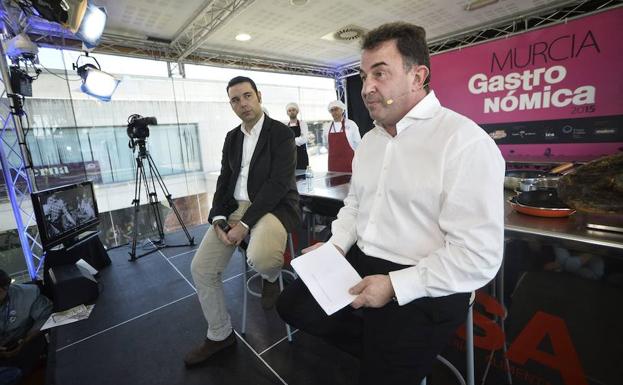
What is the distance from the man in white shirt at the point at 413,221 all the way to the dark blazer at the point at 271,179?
0.67 meters

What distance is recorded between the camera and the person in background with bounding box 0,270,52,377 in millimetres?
1857

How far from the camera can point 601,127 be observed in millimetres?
3289

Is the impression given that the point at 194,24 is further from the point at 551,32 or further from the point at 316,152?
the point at 551,32

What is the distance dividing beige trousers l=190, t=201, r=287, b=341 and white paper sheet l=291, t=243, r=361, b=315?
0.50 meters

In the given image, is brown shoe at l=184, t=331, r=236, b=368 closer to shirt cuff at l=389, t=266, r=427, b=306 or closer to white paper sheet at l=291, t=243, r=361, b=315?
white paper sheet at l=291, t=243, r=361, b=315

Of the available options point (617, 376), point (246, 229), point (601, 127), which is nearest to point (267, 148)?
point (246, 229)

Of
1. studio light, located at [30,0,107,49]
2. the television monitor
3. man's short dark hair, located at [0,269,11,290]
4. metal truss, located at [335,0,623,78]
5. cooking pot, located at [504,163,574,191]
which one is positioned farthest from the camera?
metal truss, located at [335,0,623,78]

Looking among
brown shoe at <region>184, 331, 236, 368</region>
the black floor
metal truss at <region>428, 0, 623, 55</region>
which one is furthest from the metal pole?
metal truss at <region>428, 0, 623, 55</region>

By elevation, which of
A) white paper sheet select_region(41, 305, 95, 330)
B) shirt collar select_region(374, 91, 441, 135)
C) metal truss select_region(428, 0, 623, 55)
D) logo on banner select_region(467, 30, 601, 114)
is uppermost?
metal truss select_region(428, 0, 623, 55)

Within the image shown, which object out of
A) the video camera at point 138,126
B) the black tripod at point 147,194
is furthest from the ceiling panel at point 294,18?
the black tripod at point 147,194

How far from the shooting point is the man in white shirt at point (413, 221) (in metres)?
0.83

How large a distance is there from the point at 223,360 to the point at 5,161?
103 inches

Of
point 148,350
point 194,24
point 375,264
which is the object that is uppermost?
point 194,24

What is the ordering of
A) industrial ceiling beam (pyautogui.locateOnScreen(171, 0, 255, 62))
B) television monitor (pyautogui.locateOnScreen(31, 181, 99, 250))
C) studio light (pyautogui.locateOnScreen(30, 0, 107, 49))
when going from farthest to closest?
industrial ceiling beam (pyautogui.locateOnScreen(171, 0, 255, 62)) < television monitor (pyautogui.locateOnScreen(31, 181, 99, 250)) < studio light (pyautogui.locateOnScreen(30, 0, 107, 49))
